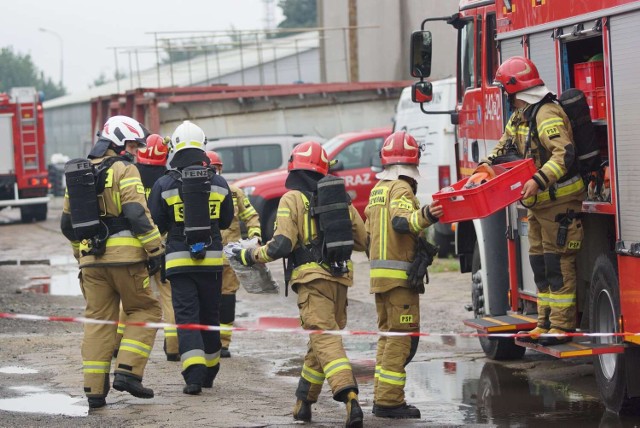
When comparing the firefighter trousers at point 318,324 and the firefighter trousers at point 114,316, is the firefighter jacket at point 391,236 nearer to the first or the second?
the firefighter trousers at point 318,324

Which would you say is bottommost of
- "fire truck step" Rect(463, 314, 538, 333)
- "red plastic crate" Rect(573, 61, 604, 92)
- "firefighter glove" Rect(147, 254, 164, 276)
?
"fire truck step" Rect(463, 314, 538, 333)

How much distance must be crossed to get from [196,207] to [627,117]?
295 centimetres

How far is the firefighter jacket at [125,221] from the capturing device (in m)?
8.30

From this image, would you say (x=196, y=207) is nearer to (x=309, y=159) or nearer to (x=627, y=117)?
(x=309, y=159)

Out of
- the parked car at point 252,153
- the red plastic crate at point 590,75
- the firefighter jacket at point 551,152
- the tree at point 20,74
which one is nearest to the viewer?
the firefighter jacket at point 551,152

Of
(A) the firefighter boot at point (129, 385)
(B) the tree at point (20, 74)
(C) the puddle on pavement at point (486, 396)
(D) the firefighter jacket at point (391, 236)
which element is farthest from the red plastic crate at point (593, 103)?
(B) the tree at point (20, 74)

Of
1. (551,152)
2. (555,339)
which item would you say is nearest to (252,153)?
(555,339)

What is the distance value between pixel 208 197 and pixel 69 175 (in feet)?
3.11

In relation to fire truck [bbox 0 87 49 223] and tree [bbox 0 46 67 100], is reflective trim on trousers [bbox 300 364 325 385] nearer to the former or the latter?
fire truck [bbox 0 87 49 223]

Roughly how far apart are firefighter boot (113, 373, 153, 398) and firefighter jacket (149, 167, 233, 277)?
0.77 metres

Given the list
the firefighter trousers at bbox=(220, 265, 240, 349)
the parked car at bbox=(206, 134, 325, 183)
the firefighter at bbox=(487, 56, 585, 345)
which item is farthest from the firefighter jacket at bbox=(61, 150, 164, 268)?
the parked car at bbox=(206, 134, 325, 183)

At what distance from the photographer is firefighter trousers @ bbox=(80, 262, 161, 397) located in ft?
27.3

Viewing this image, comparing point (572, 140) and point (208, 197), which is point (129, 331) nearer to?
point (208, 197)

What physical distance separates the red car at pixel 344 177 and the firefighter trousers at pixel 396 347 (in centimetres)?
1124
